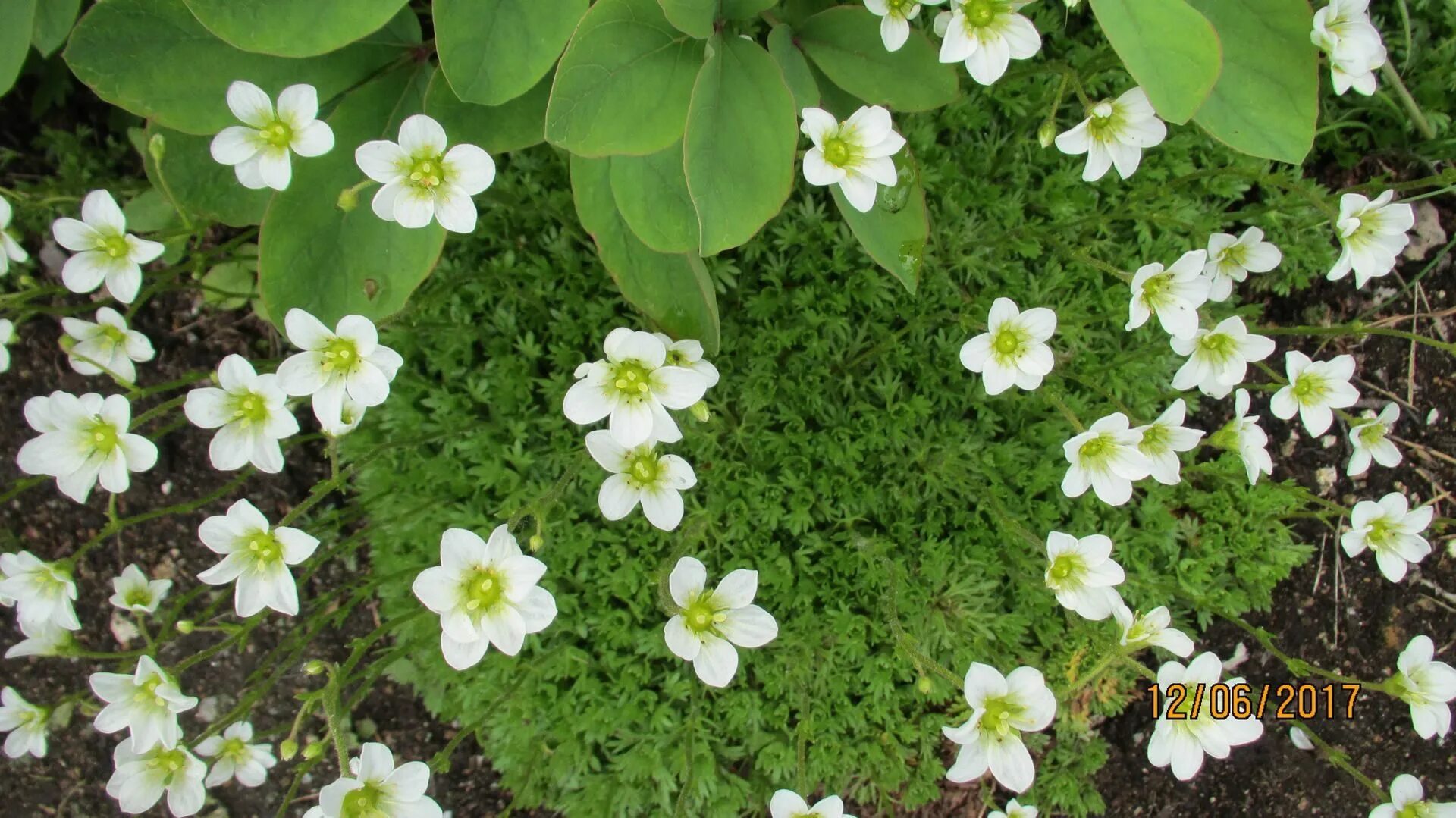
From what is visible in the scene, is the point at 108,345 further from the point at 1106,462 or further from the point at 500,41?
the point at 1106,462

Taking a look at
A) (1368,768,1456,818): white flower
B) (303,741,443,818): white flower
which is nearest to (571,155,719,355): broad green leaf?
(303,741,443,818): white flower

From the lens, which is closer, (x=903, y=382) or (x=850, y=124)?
(x=850, y=124)

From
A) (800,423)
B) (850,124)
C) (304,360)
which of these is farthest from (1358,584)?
(304,360)

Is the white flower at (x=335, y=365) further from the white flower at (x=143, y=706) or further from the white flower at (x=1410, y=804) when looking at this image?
the white flower at (x=1410, y=804)

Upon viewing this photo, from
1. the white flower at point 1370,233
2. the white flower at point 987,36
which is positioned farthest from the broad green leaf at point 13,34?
the white flower at point 1370,233

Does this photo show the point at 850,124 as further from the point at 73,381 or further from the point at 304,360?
the point at 73,381
